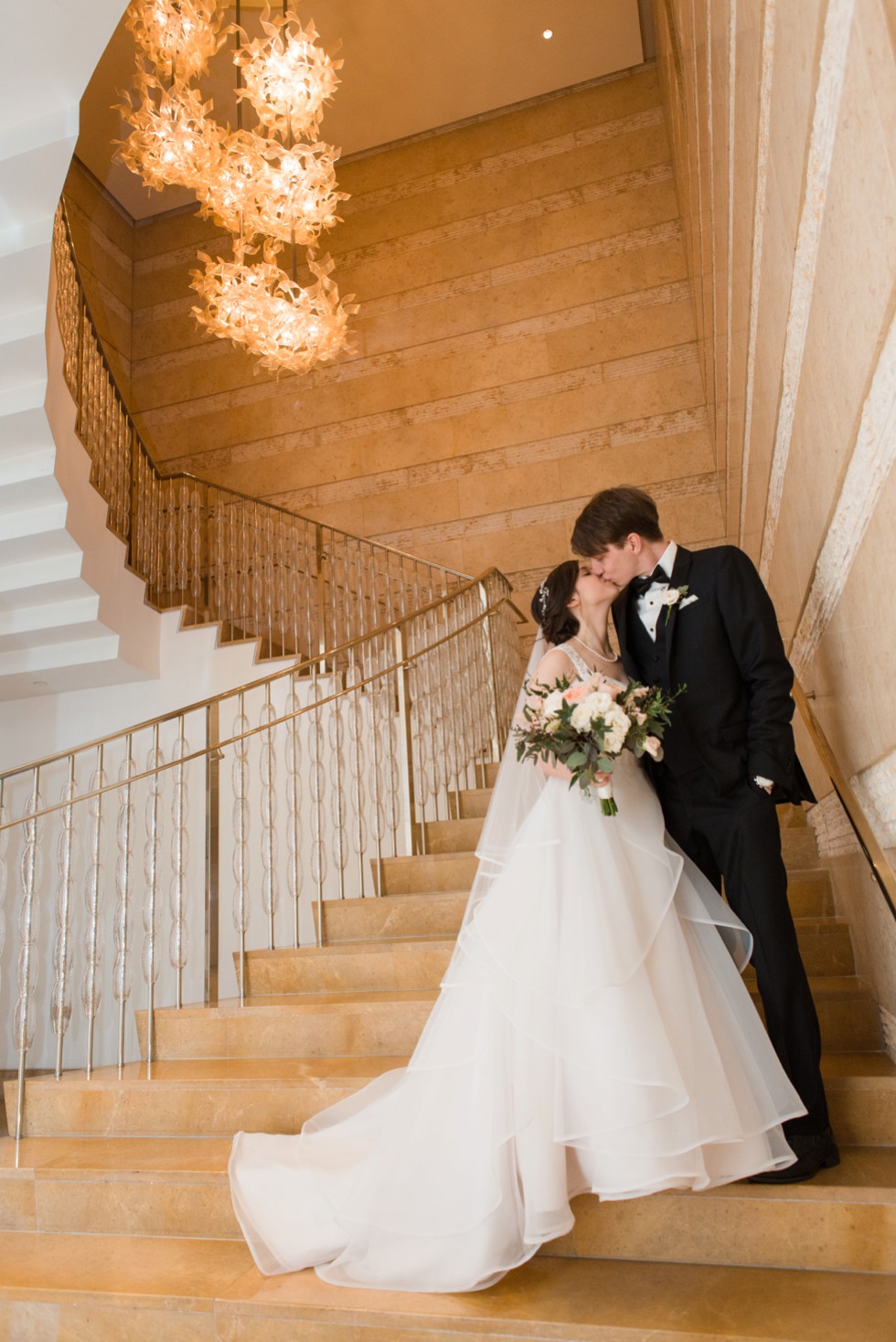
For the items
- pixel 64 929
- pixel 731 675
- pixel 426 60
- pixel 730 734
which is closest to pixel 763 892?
A: pixel 730 734

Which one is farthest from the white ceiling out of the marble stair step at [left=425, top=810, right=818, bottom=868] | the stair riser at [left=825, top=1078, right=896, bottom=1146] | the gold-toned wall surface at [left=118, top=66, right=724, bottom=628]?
the stair riser at [left=825, top=1078, right=896, bottom=1146]

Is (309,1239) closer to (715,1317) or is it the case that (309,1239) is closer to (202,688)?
(715,1317)

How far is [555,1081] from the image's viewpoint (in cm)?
200

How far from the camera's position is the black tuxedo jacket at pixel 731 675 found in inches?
90.4

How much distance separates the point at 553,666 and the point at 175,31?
5.22 meters

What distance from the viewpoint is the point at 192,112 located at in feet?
19.6

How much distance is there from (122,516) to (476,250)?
4629mm

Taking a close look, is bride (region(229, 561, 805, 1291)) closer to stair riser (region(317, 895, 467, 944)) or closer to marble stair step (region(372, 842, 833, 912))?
stair riser (region(317, 895, 467, 944))

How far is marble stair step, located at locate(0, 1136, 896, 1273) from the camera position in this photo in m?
2.04

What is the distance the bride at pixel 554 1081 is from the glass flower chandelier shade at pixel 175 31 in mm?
5501

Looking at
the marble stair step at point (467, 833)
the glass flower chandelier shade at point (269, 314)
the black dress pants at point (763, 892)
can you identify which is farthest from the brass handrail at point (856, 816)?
the glass flower chandelier shade at point (269, 314)

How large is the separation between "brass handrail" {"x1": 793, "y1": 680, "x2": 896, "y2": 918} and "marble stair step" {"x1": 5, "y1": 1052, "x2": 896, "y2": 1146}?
0.82 metres

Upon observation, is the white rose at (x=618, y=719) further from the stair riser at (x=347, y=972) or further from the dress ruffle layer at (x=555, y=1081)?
the stair riser at (x=347, y=972)

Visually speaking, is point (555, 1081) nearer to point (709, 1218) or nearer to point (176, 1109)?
point (709, 1218)
